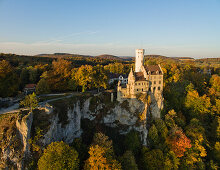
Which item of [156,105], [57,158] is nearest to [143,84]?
[156,105]

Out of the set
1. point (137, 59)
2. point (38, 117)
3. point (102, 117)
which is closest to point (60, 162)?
point (38, 117)

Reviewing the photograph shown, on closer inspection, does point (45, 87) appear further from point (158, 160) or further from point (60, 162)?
point (158, 160)

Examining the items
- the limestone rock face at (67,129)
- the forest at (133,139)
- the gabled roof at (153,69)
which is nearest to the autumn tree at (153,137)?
the forest at (133,139)

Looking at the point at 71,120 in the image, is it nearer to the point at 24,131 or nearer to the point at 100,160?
the point at 24,131

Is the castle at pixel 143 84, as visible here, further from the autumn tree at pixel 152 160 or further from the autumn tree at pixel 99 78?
the autumn tree at pixel 152 160

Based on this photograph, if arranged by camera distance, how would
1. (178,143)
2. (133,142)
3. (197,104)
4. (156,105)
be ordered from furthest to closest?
(197,104)
(156,105)
(133,142)
(178,143)

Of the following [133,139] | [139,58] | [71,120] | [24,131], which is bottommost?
[133,139]

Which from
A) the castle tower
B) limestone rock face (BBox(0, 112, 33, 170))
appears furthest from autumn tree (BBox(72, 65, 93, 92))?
the castle tower
